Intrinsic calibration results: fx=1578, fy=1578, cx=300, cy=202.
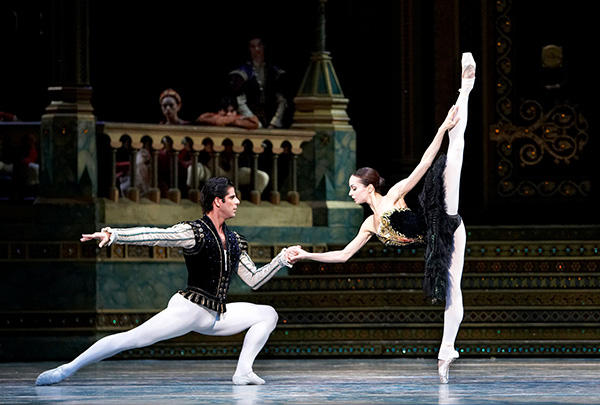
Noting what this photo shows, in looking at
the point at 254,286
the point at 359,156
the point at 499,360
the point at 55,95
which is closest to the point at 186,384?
the point at 254,286

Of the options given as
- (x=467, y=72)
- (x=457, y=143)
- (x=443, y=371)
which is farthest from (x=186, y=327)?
(x=467, y=72)

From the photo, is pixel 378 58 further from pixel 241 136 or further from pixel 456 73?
pixel 241 136

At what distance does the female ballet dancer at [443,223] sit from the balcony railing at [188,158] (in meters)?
3.54

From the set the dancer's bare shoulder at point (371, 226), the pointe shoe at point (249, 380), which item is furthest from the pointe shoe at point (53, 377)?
the dancer's bare shoulder at point (371, 226)

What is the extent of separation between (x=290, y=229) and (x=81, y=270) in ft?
6.31

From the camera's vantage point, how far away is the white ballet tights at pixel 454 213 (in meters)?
9.09

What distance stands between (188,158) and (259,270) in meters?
4.31

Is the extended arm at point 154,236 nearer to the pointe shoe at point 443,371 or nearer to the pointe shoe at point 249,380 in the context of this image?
the pointe shoe at point 249,380

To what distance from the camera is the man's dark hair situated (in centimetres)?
916

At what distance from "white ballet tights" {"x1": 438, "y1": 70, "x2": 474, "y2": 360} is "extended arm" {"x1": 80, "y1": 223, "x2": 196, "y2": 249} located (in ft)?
4.95

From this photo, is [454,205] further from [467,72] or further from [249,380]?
[249,380]

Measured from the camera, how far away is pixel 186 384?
9383 millimetres

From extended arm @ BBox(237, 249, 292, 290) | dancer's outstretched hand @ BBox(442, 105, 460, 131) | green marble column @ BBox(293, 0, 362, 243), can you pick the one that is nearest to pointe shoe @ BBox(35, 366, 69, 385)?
extended arm @ BBox(237, 249, 292, 290)

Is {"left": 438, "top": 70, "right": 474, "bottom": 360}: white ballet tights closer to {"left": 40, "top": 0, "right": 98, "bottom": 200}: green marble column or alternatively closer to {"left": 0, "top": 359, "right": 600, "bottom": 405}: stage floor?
{"left": 0, "top": 359, "right": 600, "bottom": 405}: stage floor
